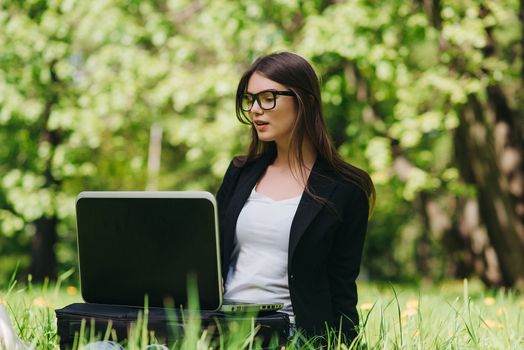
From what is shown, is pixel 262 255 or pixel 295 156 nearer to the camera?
pixel 262 255

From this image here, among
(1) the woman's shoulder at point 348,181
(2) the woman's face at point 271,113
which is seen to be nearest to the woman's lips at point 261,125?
(2) the woman's face at point 271,113

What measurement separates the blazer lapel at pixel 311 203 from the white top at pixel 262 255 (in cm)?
6

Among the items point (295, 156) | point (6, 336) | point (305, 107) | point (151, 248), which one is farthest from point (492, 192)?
point (6, 336)

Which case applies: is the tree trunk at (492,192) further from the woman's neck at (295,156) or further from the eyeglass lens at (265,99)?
the eyeglass lens at (265,99)

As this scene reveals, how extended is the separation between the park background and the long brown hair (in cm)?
395

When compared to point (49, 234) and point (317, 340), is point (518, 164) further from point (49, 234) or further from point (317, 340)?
point (49, 234)

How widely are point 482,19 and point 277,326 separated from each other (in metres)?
5.78

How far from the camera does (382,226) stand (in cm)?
2055

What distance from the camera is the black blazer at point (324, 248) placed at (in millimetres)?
2594

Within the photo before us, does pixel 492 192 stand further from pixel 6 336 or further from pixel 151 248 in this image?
pixel 6 336

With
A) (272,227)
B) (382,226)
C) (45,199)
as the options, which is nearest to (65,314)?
(272,227)

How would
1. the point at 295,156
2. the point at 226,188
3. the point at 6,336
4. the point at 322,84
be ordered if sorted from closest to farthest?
1. the point at 6,336
2. the point at 295,156
3. the point at 226,188
4. the point at 322,84

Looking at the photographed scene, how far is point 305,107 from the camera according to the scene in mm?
2824

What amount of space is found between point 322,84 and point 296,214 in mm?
5009
